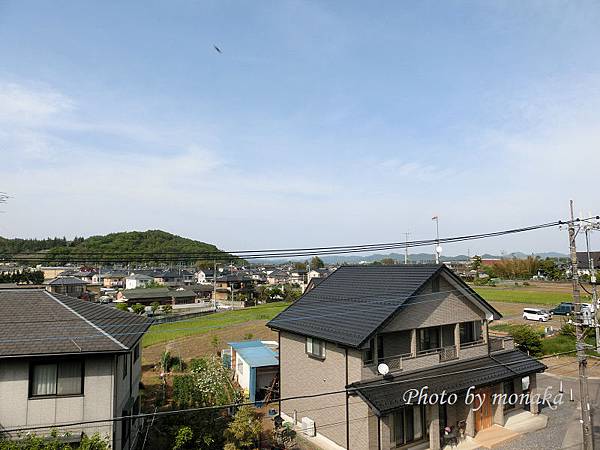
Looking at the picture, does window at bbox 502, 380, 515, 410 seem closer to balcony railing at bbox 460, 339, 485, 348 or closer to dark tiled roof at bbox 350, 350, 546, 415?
dark tiled roof at bbox 350, 350, 546, 415

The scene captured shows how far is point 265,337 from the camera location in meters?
36.2

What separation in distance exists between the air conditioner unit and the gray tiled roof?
3561 millimetres

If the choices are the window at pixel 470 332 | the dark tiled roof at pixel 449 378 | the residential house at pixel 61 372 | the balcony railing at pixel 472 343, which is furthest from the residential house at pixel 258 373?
the window at pixel 470 332

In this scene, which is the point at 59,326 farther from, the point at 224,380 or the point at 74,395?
the point at 224,380

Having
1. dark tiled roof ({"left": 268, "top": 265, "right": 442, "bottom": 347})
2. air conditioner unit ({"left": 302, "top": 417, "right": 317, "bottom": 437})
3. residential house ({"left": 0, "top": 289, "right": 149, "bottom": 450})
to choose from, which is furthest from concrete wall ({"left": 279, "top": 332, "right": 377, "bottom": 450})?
residential house ({"left": 0, "top": 289, "right": 149, "bottom": 450})

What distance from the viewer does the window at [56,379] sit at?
11.2 meters

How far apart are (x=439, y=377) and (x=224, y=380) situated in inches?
399

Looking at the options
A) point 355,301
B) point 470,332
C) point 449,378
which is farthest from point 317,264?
point 449,378

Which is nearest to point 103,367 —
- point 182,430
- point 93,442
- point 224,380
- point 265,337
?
point 93,442

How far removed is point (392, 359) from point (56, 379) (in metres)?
11.6

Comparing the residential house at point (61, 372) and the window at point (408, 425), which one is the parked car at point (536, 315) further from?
the residential house at point (61, 372)

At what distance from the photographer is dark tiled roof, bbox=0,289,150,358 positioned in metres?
11.2

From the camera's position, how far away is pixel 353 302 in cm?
1817

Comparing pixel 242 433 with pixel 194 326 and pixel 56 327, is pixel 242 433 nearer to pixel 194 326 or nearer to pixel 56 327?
pixel 56 327
